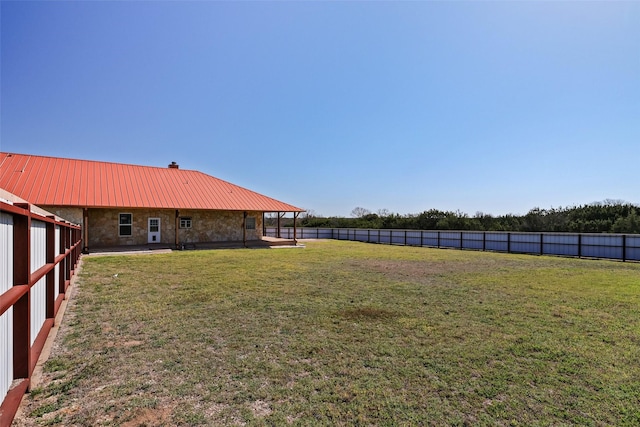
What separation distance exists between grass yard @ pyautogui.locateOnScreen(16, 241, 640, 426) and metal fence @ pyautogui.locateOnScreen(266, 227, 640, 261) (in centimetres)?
1037

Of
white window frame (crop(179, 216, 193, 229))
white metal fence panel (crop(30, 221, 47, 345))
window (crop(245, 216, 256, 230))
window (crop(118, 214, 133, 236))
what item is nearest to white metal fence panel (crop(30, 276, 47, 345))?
white metal fence panel (crop(30, 221, 47, 345))

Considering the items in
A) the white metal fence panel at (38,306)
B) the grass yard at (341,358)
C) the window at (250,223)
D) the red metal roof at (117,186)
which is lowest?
the grass yard at (341,358)

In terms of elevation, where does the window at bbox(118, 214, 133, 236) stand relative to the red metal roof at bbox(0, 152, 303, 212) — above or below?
below

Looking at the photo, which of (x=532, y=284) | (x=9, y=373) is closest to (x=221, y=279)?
(x=9, y=373)

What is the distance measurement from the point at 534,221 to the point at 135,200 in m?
31.1

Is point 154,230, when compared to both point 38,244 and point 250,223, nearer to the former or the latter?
point 250,223

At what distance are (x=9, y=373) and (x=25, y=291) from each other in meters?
0.75

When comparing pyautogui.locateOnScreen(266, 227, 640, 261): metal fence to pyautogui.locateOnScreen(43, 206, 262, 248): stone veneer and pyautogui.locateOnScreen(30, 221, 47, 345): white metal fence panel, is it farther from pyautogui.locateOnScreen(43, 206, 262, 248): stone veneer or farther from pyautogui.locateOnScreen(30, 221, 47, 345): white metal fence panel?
pyautogui.locateOnScreen(30, 221, 47, 345): white metal fence panel

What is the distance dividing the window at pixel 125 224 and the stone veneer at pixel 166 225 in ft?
0.47

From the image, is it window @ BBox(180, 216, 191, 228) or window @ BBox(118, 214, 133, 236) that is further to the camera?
window @ BBox(180, 216, 191, 228)

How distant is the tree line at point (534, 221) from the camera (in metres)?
24.6

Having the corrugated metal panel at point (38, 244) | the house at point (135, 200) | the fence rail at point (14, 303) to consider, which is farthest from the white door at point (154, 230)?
the fence rail at point (14, 303)

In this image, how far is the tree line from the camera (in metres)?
24.6

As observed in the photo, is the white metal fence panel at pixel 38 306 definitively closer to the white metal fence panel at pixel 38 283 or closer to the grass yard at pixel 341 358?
the white metal fence panel at pixel 38 283
